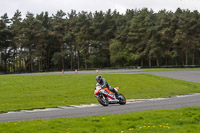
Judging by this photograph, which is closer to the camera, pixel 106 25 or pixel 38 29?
pixel 38 29

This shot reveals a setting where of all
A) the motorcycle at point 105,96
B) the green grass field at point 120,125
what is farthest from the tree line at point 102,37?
the green grass field at point 120,125

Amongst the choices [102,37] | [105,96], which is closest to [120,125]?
[105,96]

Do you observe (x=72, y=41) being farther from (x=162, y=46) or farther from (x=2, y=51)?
(x=162, y=46)

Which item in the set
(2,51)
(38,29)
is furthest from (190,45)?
(2,51)

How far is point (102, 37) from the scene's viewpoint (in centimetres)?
9100

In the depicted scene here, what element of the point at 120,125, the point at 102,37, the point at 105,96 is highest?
the point at 102,37

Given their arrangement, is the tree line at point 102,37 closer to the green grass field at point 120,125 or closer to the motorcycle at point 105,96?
the motorcycle at point 105,96

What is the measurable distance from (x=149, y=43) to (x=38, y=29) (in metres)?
33.5

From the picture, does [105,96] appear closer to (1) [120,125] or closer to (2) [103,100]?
(2) [103,100]

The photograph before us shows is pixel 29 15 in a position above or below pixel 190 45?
above

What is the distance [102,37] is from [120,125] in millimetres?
82898

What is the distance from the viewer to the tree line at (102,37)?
8062 cm

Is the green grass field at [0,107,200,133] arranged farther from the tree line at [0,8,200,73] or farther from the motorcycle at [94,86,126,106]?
the tree line at [0,8,200,73]

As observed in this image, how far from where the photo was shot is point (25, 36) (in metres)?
79.2
